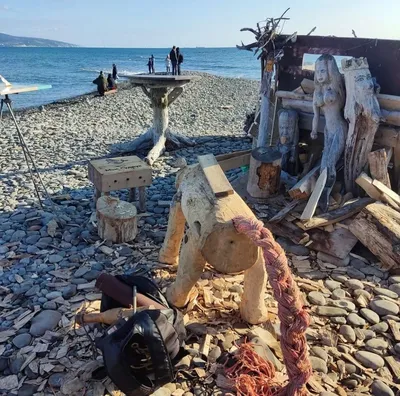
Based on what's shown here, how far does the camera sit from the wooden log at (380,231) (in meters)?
5.42

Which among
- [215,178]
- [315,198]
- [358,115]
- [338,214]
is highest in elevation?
[358,115]

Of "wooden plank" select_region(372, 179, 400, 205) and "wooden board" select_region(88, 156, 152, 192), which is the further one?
"wooden board" select_region(88, 156, 152, 192)

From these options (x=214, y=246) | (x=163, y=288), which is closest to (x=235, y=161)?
(x=163, y=288)

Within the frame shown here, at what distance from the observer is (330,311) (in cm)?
467

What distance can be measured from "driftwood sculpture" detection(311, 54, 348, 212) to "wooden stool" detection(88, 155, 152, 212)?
2928 mm

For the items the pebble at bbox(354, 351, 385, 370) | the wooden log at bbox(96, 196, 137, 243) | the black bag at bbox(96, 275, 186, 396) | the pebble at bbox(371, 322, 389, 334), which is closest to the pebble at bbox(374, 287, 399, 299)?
the pebble at bbox(371, 322, 389, 334)

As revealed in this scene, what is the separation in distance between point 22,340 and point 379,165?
519 centimetres

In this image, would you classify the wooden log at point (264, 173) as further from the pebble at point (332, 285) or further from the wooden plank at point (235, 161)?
the pebble at point (332, 285)

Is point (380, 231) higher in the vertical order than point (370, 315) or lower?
higher

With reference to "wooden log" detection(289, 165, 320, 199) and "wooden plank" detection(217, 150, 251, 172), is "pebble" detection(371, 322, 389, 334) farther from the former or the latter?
"wooden plank" detection(217, 150, 251, 172)

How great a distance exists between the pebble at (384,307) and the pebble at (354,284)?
12.6 inches

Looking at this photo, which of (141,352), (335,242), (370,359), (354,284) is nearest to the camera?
(141,352)

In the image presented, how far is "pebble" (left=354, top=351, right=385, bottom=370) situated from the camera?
3955 mm

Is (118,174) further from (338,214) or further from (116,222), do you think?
(338,214)
